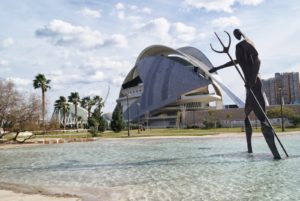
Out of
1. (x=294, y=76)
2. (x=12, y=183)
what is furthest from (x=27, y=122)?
(x=294, y=76)

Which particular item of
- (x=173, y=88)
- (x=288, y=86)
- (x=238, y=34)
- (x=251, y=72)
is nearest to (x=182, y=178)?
(x=251, y=72)

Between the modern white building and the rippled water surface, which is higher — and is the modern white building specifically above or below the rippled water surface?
above

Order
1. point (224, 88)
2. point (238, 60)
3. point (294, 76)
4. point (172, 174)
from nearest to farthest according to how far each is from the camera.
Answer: point (172, 174), point (238, 60), point (224, 88), point (294, 76)

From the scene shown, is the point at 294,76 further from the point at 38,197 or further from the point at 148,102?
the point at 38,197

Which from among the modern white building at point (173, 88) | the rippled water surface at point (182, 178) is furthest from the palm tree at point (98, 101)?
the rippled water surface at point (182, 178)

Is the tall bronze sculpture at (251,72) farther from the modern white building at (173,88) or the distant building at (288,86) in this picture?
the distant building at (288,86)

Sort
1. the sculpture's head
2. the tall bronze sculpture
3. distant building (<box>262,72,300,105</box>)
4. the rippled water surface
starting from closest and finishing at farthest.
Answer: the rippled water surface, the tall bronze sculpture, the sculpture's head, distant building (<box>262,72,300,105</box>)

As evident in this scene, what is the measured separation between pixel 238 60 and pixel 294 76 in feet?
349

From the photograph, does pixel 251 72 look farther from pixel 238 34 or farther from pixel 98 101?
pixel 98 101

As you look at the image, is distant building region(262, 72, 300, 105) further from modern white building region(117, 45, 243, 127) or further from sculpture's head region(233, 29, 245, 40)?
sculpture's head region(233, 29, 245, 40)

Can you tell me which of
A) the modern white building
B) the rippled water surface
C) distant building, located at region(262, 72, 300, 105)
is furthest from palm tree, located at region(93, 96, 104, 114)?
the rippled water surface

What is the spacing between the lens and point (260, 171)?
13.0m

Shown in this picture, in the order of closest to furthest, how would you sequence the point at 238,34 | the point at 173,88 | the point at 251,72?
the point at 251,72, the point at 238,34, the point at 173,88

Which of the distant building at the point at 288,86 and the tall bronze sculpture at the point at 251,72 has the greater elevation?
the distant building at the point at 288,86
